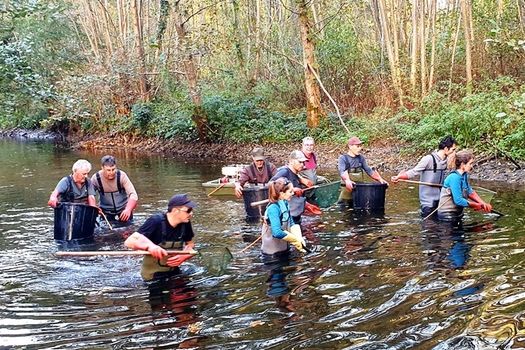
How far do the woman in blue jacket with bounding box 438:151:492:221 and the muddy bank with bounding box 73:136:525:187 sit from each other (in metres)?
4.36

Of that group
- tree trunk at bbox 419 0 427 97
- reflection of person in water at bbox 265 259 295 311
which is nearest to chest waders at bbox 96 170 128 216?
reflection of person in water at bbox 265 259 295 311

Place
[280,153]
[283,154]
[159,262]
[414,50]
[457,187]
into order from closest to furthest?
[159,262]
[457,187]
[414,50]
[283,154]
[280,153]

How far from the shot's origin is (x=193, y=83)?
23.5 meters

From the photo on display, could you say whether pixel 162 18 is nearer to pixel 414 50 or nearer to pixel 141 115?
pixel 141 115

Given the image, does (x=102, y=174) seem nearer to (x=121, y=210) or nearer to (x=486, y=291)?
(x=121, y=210)

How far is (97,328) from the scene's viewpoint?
557 centimetres

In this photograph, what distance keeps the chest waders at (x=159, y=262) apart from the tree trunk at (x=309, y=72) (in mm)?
14242

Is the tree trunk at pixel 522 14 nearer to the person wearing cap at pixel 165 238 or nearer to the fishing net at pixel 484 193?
the fishing net at pixel 484 193

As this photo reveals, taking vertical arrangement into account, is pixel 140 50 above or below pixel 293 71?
→ above

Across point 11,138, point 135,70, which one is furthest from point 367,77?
point 11,138

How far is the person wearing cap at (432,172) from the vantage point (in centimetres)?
986

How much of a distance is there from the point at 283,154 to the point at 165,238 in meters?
14.2

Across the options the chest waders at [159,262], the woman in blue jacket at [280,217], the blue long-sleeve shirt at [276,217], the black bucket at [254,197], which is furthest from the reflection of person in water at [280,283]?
the black bucket at [254,197]

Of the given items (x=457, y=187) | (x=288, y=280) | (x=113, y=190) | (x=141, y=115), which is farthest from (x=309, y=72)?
(x=288, y=280)
